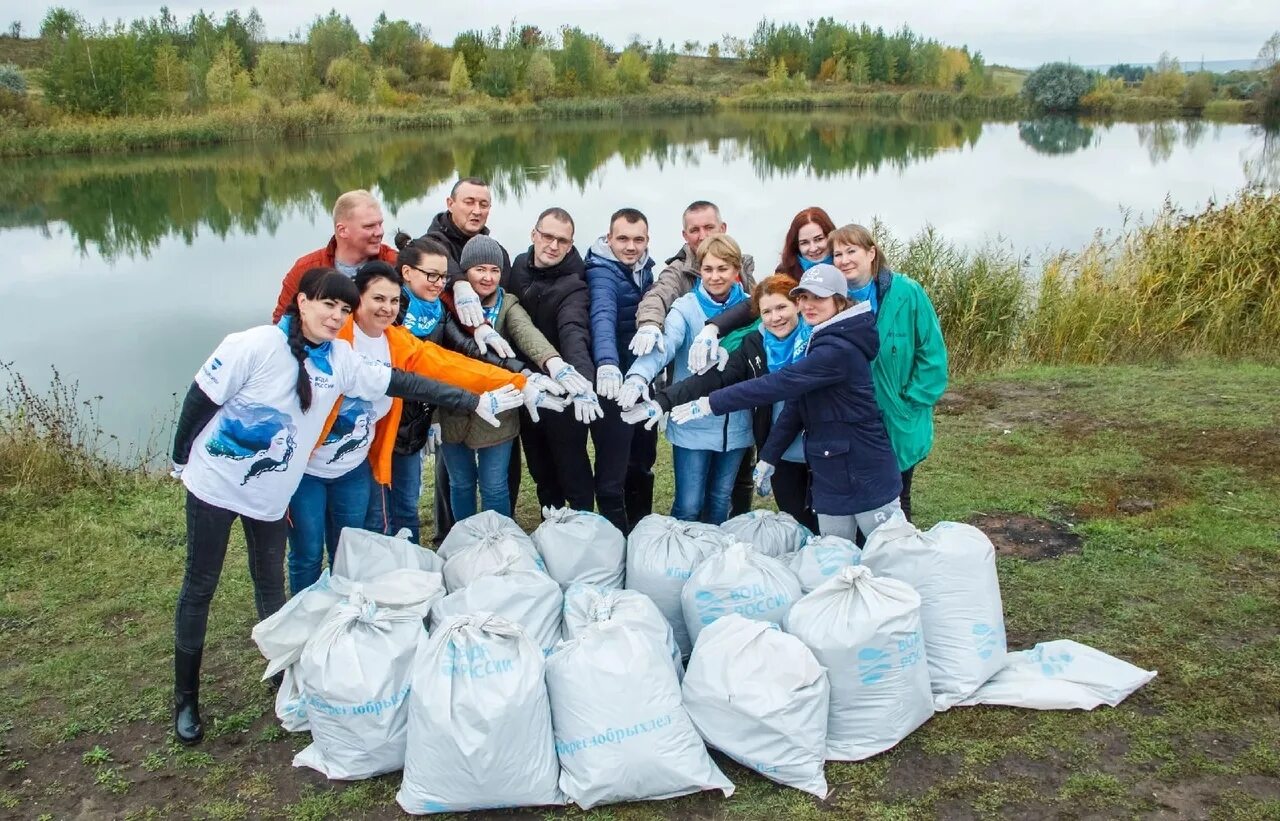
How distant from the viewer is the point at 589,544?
3.16 m

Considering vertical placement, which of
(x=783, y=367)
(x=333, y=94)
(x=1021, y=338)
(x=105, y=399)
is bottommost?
(x=105, y=399)

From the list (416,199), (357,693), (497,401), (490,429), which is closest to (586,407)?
(497,401)

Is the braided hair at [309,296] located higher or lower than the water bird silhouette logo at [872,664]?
higher

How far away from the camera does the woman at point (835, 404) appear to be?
A: 2998mm

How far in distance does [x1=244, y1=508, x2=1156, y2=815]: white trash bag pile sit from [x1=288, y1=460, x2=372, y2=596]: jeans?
127 mm

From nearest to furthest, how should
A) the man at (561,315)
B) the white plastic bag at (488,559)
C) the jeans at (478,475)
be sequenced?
1. the white plastic bag at (488,559)
2. the man at (561,315)
3. the jeans at (478,475)

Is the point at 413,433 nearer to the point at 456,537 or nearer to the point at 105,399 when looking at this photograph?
the point at 456,537

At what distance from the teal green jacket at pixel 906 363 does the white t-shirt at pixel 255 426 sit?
1830 millimetres

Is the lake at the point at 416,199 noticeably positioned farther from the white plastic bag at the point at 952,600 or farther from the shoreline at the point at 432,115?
the white plastic bag at the point at 952,600

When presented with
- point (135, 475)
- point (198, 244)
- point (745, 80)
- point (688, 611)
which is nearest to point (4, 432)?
point (135, 475)

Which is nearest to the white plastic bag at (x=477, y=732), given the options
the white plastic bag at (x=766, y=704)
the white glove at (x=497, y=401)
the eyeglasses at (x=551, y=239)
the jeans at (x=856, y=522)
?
the white plastic bag at (x=766, y=704)

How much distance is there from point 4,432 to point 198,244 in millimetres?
10150

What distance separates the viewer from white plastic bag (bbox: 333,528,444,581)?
117 inches

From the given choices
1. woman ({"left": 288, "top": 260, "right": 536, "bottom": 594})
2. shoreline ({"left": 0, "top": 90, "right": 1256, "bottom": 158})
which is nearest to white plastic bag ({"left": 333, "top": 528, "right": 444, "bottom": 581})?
woman ({"left": 288, "top": 260, "right": 536, "bottom": 594})
